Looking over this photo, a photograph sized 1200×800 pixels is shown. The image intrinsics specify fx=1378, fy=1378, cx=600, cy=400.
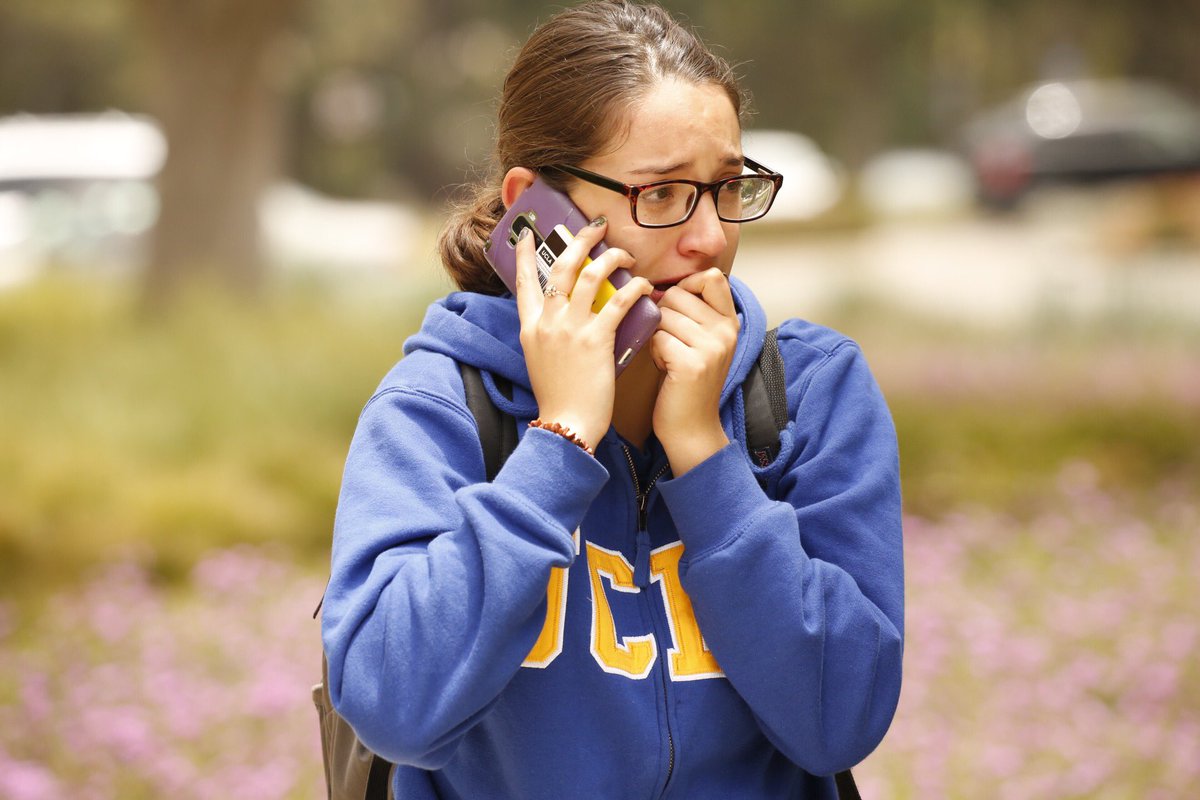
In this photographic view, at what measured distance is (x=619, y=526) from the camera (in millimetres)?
1778

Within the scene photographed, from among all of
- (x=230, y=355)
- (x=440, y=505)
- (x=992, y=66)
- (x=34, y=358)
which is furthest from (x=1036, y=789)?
(x=992, y=66)

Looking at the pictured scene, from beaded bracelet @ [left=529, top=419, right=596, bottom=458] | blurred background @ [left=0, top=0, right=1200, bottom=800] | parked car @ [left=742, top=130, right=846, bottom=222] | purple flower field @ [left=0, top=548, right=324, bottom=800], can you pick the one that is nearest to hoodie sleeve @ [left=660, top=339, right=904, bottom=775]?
beaded bracelet @ [left=529, top=419, right=596, bottom=458]

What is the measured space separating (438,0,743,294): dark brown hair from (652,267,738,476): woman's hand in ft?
0.71

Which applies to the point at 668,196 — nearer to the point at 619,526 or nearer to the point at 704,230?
the point at 704,230

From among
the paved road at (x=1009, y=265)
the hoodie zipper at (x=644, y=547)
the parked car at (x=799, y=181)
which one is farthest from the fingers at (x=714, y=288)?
the parked car at (x=799, y=181)

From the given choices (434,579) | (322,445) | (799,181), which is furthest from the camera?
(799,181)

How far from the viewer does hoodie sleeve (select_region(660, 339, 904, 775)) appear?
1624 mm

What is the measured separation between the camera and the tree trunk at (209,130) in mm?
9781

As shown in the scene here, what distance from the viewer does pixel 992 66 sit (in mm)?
30078

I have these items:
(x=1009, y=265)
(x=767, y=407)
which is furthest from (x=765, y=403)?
(x=1009, y=265)

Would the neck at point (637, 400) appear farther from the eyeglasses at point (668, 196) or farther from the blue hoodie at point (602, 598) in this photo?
the eyeglasses at point (668, 196)

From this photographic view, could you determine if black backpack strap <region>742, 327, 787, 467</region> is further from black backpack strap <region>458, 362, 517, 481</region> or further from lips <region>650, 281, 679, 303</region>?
black backpack strap <region>458, 362, 517, 481</region>

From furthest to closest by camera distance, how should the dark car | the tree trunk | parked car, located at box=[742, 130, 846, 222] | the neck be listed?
1. parked car, located at box=[742, 130, 846, 222]
2. the dark car
3. the tree trunk
4. the neck

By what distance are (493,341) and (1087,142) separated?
70.0 feet
